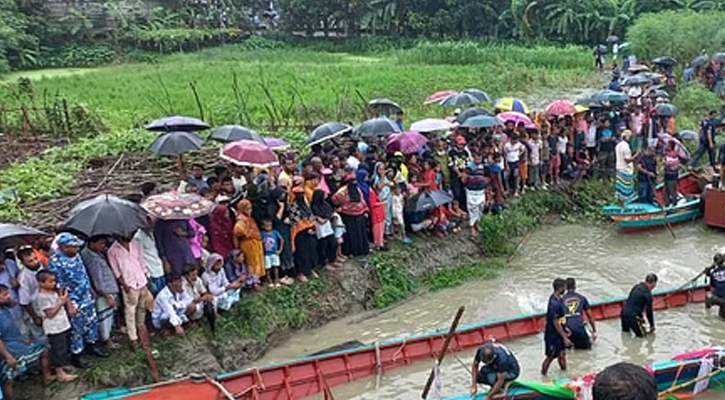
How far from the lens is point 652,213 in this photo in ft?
49.8

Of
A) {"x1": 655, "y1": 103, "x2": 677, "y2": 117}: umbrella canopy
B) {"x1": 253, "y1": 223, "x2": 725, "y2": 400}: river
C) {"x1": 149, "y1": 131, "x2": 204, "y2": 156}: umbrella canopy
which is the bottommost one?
{"x1": 253, "y1": 223, "x2": 725, "y2": 400}: river

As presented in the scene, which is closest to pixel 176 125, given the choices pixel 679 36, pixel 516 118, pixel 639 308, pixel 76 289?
pixel 76 289

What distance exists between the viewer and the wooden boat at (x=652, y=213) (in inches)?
597

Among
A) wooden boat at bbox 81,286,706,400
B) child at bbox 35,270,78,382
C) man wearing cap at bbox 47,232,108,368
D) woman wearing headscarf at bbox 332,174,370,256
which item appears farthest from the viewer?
woman wearing headscarf at bbox 332,174,370,256

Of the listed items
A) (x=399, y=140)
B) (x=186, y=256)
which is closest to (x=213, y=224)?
(x=186, y=256)

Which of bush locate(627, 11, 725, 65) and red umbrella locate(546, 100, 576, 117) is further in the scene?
bush locate(627, 11, 725, 65)

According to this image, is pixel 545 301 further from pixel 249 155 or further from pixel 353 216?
pixel 249 155

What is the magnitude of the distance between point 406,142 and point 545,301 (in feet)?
11.5

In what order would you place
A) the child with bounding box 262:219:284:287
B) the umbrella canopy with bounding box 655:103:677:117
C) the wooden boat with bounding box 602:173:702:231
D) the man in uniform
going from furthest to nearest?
the umbrella canopy with bounding box 655:103:677:117 → the wooden boat with bounding box 602:173:702:231 → the child with bounding box 262:219:284:287 → the man in uniform

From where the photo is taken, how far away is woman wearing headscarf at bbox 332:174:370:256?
469 inches

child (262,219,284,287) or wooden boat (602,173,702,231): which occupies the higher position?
child (262,219,284,287)

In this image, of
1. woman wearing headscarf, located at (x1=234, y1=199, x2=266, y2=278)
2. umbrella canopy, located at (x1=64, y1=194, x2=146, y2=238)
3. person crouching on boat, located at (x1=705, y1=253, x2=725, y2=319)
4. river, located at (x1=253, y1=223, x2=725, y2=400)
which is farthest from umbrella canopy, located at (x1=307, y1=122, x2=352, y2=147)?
person crouching on boat, located at (x1=705, y1=253, x2=725, y2=319)

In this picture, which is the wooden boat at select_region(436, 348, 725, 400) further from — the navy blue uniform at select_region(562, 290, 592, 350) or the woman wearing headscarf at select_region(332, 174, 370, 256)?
the woman wearing headscarf at select_region(332, 174, 370, 256)

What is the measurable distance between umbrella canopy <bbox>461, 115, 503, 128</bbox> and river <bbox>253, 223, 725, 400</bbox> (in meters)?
2.48
